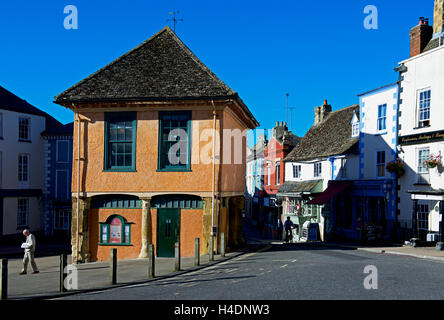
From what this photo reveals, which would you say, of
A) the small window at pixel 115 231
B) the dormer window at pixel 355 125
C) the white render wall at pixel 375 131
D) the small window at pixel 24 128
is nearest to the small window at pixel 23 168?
the small window at pixel 24 128

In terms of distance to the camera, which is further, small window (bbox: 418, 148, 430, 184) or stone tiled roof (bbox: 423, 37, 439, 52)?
stone tiled roof (bbox: 423, 37, 439, 52)

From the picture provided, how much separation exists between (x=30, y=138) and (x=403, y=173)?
25.6 metres

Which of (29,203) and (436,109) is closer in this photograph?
(436,109)

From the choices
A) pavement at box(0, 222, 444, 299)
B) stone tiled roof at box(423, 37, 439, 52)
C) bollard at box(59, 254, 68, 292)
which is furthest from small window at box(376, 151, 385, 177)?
bollard at box(59, 254, 68, 292)

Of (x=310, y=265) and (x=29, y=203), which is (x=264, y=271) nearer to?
(x=310, y=265)

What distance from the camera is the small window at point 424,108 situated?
23.2 meters

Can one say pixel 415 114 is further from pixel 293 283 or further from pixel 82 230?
pixel 82 230

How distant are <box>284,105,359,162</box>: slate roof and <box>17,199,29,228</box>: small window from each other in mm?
20752

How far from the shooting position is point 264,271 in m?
12.9

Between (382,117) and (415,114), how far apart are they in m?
2.99

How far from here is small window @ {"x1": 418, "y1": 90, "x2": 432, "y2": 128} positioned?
23203mm

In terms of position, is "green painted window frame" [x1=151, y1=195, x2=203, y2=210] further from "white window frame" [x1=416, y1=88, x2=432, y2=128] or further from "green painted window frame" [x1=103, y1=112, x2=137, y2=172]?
"white window frame" [x1=416, y1=88, x2=432, y2=128]

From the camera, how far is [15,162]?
107 ft
